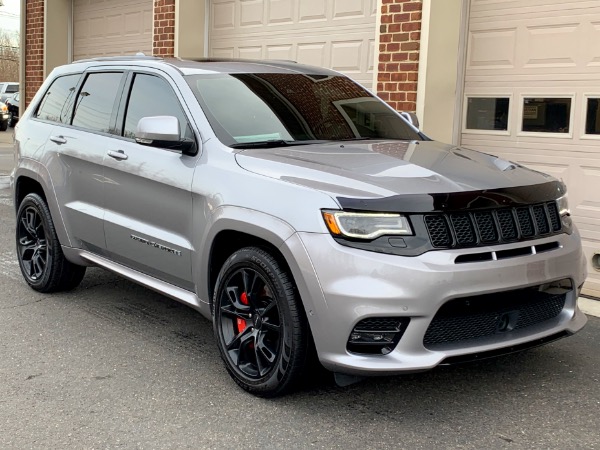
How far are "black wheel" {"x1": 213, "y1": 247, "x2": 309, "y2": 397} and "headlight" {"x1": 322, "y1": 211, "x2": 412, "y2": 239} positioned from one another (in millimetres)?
414

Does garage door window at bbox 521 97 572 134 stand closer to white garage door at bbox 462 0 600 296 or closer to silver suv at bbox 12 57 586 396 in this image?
white garage door at bbox 462 0 600 296

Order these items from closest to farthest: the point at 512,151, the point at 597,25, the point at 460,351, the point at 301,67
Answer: the point at 460,351 → the point at 301,67 → the point at 597,25 → the point at 512,151

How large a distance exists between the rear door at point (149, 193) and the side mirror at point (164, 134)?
0.08 meters

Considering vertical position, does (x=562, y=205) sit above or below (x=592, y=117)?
below

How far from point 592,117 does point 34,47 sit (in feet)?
37.8

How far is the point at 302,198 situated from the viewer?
3.73 meters

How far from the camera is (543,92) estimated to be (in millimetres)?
7004

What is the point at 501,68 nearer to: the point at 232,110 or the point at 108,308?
the point at 232,110

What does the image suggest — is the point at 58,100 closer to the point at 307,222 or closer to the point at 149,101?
the point at 149,101

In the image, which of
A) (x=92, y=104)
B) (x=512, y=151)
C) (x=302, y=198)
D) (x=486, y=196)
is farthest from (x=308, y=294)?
(x=512, y=151)

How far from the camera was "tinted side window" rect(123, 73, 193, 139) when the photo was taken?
192 inches

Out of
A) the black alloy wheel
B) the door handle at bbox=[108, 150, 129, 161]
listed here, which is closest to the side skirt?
the black alloy wheel

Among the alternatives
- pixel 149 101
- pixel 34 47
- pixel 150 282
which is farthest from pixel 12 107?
pixel 150 282

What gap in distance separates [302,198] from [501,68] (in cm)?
431
